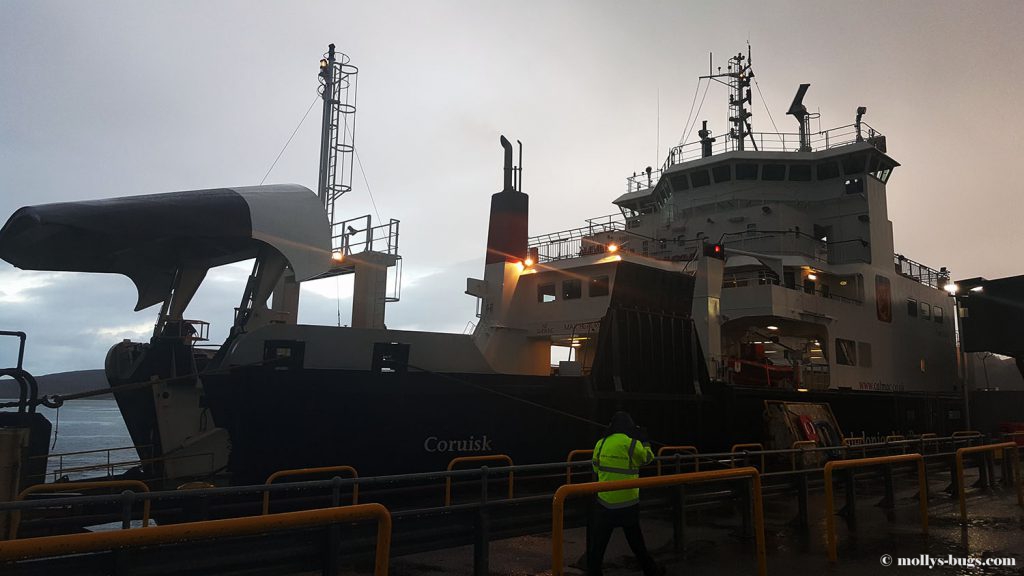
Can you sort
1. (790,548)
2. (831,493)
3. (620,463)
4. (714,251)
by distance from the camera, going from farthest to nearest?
(714,251)
(790,548)
(831,493)
(620,463)

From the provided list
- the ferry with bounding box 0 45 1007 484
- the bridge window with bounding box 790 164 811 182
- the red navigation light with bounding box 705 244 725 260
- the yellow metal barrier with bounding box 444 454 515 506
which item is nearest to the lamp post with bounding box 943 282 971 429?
the ferry with bounding box 0 45 1007 484

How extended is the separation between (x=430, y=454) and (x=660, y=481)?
17.2 feet

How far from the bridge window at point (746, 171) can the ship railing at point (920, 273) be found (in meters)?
5.79

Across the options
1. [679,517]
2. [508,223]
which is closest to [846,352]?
[508,223]

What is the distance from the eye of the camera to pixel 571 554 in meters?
7.25

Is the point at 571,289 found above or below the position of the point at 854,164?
below

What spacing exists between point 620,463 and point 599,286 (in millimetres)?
10674

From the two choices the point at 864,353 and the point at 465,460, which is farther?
the point at 864,353

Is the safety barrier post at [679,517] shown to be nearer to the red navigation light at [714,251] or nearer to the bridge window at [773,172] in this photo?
the red navigation light at [714,251]

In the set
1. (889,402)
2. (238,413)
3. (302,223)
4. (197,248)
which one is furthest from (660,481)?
(889,402)

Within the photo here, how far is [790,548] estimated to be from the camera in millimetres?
7547

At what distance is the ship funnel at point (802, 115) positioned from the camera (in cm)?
2511

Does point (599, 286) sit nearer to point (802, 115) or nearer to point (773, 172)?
point (773, 172)

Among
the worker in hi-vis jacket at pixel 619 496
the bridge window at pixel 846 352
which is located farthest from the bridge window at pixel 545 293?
the worker in hi-vis jacket at pixel 619 496
